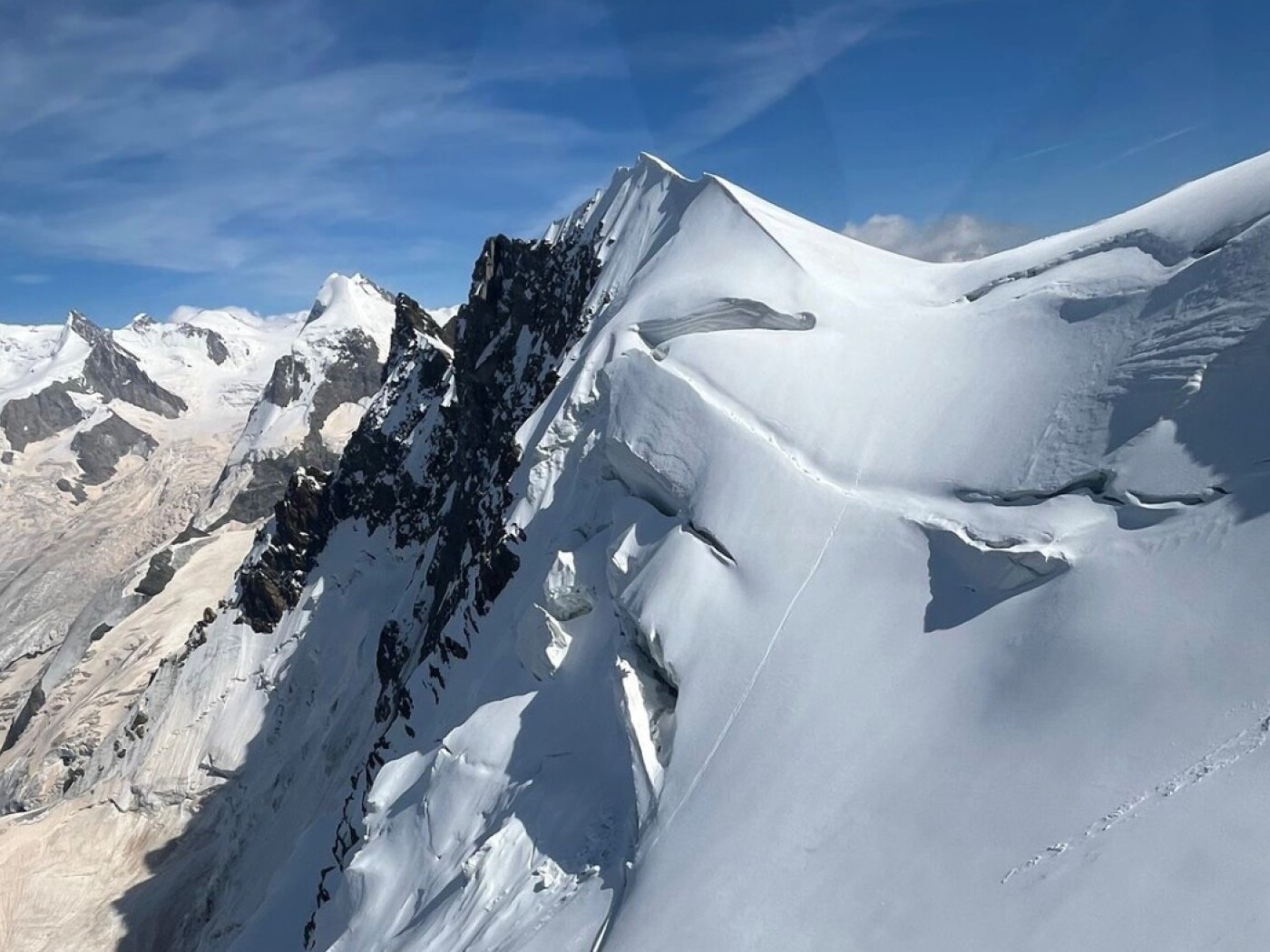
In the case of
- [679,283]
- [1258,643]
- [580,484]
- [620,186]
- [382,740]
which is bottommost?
[1258,643]

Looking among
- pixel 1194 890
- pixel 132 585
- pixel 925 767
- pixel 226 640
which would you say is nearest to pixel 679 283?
pixel 925 767

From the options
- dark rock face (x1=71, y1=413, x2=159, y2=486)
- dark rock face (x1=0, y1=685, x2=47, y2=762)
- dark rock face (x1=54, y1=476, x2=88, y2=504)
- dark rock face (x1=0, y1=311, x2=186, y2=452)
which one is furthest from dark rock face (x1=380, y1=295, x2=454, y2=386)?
dark rock face (x1=0, y1=311, x2=186, y2=452)

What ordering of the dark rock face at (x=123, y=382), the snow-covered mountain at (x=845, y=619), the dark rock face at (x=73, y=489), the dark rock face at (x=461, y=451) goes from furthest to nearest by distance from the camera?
the dark rock face at (x=123, y=382), the dark rock face at (x=73, y=489), the dark rock face at (x=461, y=451), the snow-covered mountain at (x=845, y=619)

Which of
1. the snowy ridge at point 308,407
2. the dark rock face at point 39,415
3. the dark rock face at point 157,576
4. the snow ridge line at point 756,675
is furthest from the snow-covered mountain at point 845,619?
the dark rock face at point 39,415

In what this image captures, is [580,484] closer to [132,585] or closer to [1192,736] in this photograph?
[1192,736]

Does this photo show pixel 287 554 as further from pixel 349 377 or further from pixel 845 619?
pixel 349 377

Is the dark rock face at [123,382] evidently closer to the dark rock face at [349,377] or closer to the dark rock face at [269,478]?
the dark rock face at [349,377]
